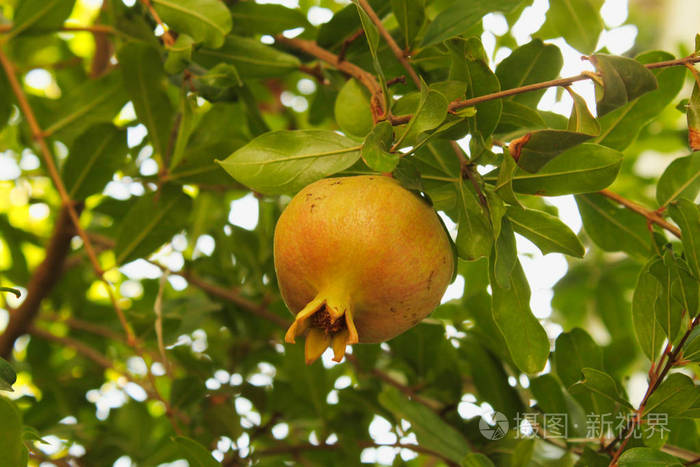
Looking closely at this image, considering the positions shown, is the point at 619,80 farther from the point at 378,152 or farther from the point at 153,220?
the point at 153,220

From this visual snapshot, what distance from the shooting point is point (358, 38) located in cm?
113

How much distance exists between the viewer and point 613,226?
1122 mm

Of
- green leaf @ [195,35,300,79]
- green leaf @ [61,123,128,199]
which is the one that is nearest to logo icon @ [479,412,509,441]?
green leaf @ [195,35,300,79]

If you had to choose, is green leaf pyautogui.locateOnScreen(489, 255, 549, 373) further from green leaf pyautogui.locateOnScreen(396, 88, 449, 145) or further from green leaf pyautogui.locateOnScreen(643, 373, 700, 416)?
green leaf pyautogui.locateOnScreen(396, 88, 449, 145)

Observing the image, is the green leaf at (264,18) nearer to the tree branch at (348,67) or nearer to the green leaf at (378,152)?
the tree branch at (348,67)

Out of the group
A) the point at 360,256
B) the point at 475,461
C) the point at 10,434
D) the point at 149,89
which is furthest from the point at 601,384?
the point at 149,89

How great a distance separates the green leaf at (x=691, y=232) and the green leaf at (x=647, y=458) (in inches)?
8.8

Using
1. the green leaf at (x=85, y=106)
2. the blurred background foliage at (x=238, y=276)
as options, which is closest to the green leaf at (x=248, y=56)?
the blurred background foliage at (x=238, y=276)

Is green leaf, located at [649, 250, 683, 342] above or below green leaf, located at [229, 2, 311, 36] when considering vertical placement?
below

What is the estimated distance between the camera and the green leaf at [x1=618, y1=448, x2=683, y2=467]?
0.81 m

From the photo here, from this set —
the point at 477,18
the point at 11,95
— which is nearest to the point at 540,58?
the point at 477,18

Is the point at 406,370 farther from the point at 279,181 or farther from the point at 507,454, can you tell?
the point at 279,181

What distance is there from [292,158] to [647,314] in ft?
1.82

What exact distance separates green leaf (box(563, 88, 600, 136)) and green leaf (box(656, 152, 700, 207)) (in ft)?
1.19
